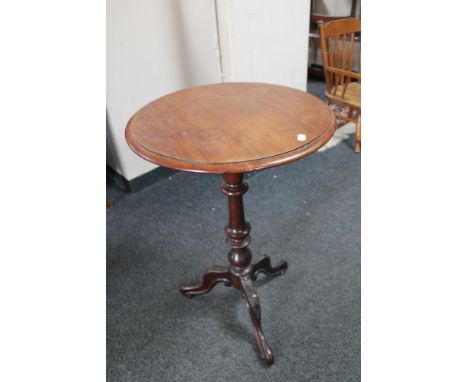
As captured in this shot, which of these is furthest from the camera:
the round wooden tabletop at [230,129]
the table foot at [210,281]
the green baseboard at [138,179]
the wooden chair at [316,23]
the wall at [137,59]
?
the wooden chair at [316,23]

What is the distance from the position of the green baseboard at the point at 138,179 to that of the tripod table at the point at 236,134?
106 centimetres

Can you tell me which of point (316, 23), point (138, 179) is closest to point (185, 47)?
point (138, 179)

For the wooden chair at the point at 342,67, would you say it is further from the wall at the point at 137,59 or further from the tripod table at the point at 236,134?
the tripod table at the point at 236,134

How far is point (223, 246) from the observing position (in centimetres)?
180

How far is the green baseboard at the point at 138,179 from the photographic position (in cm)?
224

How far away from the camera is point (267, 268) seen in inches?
62.1

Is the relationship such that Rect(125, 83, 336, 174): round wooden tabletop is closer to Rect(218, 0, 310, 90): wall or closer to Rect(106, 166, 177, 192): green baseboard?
Rect(218, 0, 310, 90): wall

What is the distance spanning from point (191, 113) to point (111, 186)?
4.64 ft

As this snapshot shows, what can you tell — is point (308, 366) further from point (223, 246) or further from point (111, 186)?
point (111, 186)

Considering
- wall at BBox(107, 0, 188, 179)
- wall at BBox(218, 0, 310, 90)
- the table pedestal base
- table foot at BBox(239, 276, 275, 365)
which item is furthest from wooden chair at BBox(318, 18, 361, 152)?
table foot at BBox(239, 276, 275, 365)

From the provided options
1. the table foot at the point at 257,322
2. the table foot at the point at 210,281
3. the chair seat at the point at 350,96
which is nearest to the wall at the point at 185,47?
the chair seat at the point at 350,96

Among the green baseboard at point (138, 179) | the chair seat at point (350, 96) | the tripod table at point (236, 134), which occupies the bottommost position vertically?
the green baseboard at point (138, 179)
